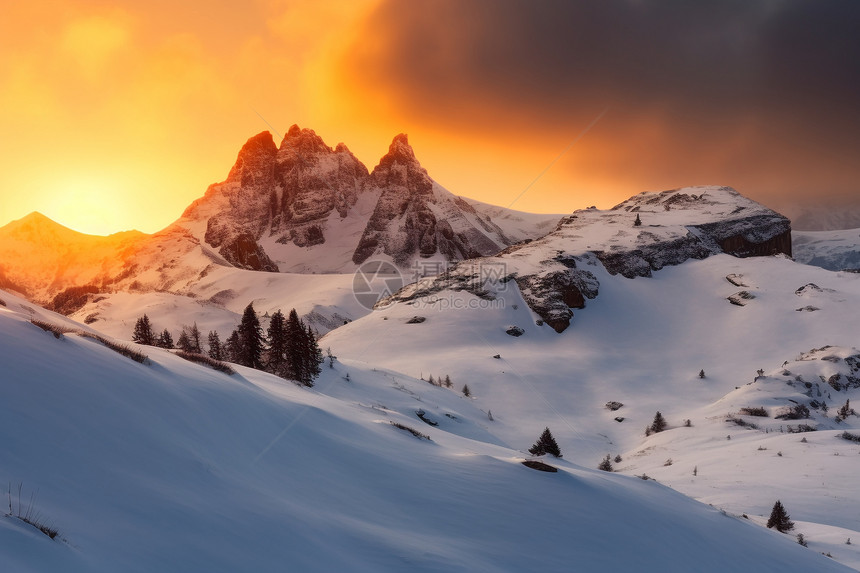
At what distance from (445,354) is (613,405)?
22417 mm

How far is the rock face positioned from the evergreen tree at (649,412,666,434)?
31.3 meters

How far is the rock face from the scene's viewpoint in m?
88.0

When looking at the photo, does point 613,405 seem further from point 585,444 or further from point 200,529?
point 200,529

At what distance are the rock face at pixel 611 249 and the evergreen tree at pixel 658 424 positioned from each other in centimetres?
3134

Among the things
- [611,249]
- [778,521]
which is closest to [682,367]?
[611,249]

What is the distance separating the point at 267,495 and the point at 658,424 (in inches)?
1855

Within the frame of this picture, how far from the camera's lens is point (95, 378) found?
10.2 m

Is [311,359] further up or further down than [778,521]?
further up

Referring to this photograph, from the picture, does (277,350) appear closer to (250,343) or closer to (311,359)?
(311,359)

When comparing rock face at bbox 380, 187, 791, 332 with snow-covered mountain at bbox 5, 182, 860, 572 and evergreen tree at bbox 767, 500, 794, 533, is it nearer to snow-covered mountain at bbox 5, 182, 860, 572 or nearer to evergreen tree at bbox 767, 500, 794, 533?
snow-covered mountain at bbox 5, 182, 860, 572

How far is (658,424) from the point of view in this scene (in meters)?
48.8

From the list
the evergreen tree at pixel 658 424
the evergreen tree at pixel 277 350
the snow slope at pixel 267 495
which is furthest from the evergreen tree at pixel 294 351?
the evergreen tree at pixel 658 424

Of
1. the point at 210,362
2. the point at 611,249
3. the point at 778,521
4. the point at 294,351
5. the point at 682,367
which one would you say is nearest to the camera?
the point at 210,362

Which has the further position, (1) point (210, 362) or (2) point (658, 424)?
(2) point (658, 424)
